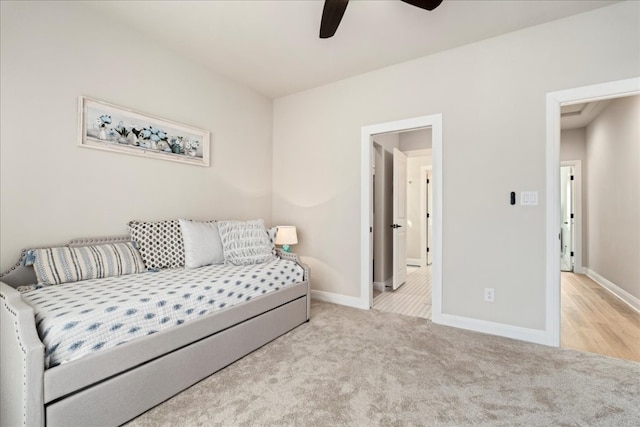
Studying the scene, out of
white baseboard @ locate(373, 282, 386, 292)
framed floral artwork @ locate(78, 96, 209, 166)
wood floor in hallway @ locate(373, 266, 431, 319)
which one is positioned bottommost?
wood floor in hallway @ locate(373, 266, 431, 319)

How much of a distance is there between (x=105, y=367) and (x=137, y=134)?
6.42 ft

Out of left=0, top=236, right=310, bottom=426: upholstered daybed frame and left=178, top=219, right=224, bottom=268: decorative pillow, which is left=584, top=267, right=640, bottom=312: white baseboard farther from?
left=178, top=219, right=224, bottom=268: decorative pillow

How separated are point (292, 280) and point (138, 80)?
229 cm

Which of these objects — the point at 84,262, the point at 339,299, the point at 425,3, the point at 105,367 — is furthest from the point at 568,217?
the point at 84,262

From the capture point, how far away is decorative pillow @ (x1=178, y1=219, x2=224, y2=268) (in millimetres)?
2572

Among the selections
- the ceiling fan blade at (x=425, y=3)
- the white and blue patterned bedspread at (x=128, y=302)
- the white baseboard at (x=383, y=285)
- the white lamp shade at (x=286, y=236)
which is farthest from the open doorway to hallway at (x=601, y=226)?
the white and blue patterned bedspread at (x=128, y=302)

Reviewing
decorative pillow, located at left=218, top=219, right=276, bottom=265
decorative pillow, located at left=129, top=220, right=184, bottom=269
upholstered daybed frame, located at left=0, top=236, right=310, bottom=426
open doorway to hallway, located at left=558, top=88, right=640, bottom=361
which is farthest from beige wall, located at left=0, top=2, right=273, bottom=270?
open doorway to hallway, located at left=558, top=88, right=640, bottom=361

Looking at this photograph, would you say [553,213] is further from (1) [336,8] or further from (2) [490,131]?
(1) [336,8]

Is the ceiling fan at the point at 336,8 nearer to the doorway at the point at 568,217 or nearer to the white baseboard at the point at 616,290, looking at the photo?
the white baseboard at the point at 616,290

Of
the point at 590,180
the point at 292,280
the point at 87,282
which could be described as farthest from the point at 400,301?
the point at 590,180

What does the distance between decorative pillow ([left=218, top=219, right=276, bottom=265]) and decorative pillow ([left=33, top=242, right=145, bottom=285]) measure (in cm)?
71

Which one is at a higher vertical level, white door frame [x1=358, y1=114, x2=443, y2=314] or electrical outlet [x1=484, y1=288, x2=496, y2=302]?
white door frame [x1=358, y1=114, x2=443, y2=314]

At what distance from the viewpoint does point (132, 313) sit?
1.59 metres

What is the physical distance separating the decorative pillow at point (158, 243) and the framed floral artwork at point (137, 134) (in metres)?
0.67
